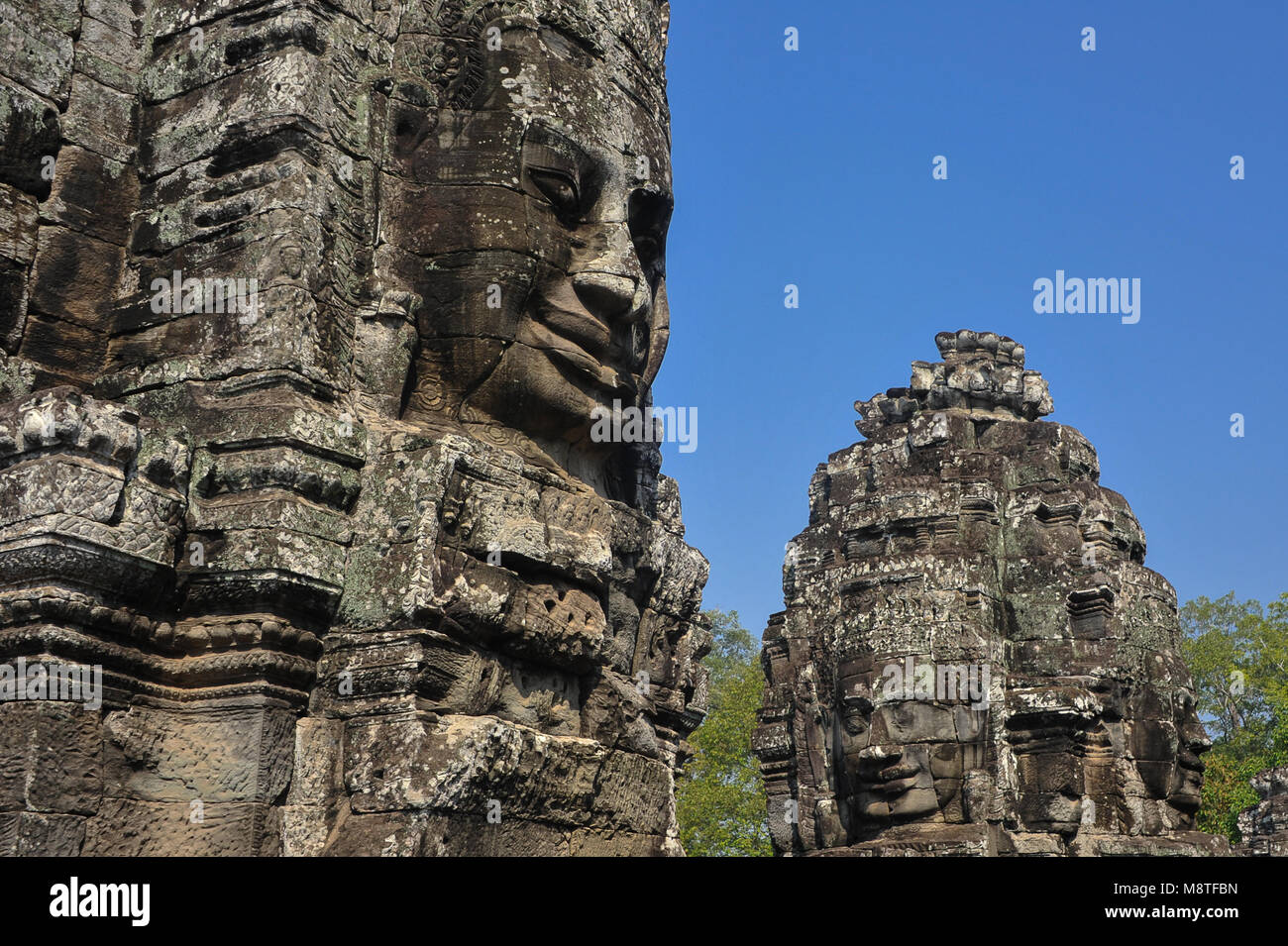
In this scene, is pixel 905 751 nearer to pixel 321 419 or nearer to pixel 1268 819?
pixel 1268 819

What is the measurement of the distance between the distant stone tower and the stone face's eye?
11.3 metres

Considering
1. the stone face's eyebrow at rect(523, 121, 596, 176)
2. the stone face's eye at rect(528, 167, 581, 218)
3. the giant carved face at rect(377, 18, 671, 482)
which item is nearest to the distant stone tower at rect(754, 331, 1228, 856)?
the giant carved face at rect(377, 18, 671, 482)

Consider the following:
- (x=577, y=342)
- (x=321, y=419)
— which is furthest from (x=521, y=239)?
(x=321, y=419)

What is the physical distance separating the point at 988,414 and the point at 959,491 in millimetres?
2024

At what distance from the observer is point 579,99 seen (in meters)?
5.38

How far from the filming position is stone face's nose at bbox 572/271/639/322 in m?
5.22

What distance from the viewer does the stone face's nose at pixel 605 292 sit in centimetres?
522

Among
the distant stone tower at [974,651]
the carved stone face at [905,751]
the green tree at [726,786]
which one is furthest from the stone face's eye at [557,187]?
the green tree at [726,786]

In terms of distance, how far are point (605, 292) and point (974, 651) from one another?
470 inches

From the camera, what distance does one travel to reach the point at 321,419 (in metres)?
4.65

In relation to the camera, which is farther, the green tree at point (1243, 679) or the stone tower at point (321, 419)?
the green tree at point (1243, 679)

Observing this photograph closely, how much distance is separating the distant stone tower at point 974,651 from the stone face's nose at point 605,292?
36.3ft

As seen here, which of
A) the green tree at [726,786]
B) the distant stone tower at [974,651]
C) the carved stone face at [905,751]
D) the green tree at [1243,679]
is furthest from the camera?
the green tree at [1243,679]

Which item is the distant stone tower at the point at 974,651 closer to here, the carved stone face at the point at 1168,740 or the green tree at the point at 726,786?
the carved stone face at the point at 1168,740
